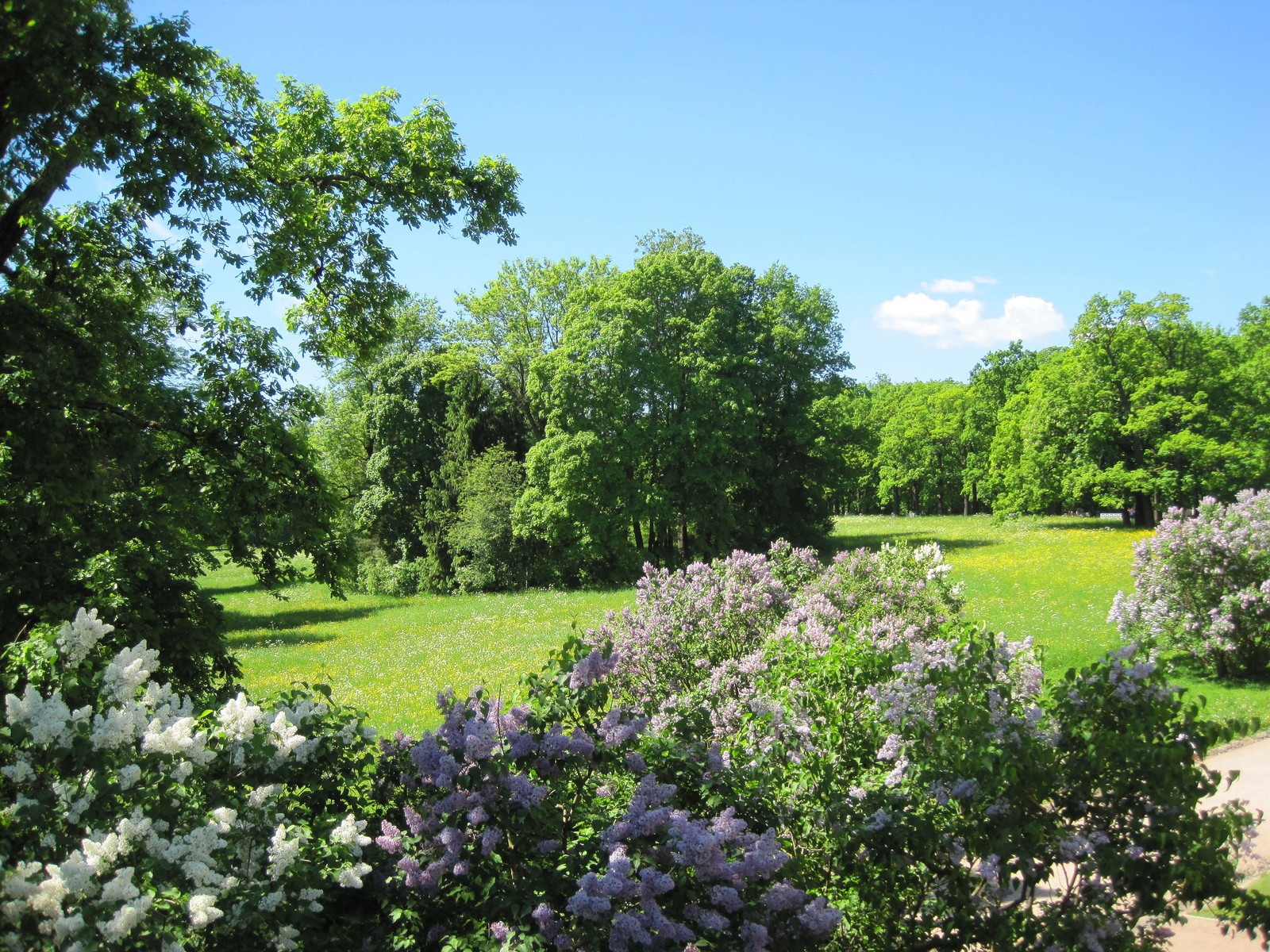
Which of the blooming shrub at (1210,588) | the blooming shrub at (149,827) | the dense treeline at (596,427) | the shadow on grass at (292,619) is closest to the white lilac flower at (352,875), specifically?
the blooming shrub at (149,827)

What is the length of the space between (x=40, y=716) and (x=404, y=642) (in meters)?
19.8

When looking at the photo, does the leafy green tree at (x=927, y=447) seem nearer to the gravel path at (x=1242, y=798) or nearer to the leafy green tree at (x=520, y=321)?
the leafy green tree at (x=520, y=321)

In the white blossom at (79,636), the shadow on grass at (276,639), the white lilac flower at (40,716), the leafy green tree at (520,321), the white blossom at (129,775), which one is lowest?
the shadow on grass at (276,639)

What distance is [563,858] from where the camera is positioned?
3.56m

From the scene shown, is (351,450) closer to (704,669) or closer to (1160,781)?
(704,669)

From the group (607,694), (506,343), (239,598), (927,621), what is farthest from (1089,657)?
(239,598)

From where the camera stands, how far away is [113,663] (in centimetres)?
363

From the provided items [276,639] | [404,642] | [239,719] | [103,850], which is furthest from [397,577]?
[103,850]

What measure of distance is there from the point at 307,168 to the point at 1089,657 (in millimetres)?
13749

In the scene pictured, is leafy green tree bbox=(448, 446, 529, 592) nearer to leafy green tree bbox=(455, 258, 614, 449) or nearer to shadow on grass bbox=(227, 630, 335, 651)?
leafy green tree bbox=(455, 258, 614, 449)

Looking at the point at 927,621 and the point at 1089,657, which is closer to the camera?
the point at 927,621

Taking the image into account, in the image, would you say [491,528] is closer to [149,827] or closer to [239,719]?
[239,719]

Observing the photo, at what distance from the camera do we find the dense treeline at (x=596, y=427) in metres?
31.2

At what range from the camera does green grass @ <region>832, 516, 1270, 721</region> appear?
13.2 metres
